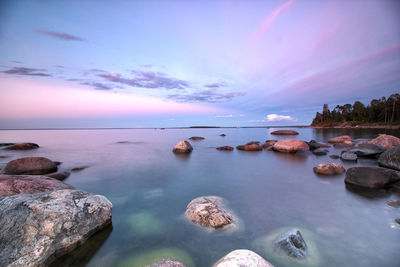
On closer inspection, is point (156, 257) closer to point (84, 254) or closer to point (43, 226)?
point (84, 254)

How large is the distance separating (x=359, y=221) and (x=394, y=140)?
46.9 ft

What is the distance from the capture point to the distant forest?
64.0 meters

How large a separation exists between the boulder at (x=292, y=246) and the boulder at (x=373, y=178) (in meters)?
5.36

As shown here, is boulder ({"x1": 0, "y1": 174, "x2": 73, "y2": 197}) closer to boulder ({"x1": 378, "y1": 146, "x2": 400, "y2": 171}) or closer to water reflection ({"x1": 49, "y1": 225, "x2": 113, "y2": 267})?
water reflection ({"x1": 49, "y1": 225, "x2": 113, "y2": 267})

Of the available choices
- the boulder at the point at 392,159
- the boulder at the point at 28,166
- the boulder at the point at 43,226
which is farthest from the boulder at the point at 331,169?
the boulder at the point at 28,166

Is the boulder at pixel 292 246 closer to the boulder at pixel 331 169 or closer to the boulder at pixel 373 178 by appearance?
the boulder at pixel 373 178

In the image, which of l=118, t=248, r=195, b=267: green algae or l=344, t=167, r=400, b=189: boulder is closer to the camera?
l=118, t=248, r=195, b=267: green algae

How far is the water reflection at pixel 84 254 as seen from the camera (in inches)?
127

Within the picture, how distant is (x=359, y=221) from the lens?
4.50 m

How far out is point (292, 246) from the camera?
3328 millimetres

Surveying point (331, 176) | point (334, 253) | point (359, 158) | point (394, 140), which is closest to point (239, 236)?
point (334, 253)

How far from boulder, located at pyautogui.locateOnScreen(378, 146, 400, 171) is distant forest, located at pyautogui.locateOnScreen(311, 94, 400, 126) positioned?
82043mm

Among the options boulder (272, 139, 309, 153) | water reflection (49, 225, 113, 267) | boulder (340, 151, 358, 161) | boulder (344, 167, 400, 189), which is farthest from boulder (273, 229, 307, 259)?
boulder (272, 139, 309, 153)

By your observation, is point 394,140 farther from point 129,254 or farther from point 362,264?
point 129,254
